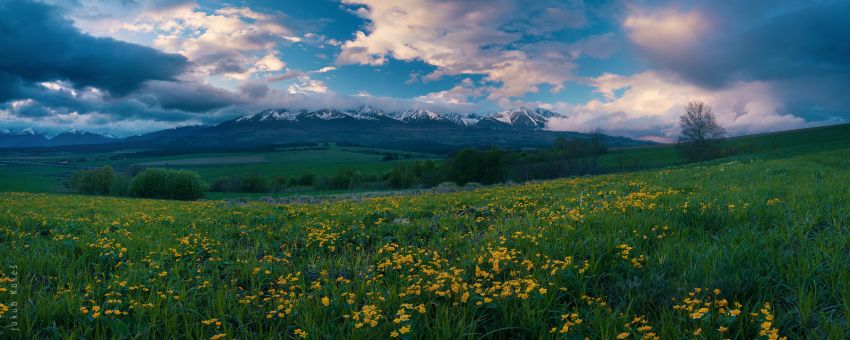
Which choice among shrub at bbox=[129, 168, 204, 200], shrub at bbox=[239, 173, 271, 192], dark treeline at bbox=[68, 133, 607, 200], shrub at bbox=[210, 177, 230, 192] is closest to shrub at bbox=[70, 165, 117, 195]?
dark treeline at bbox=[68, 133, 607, 200]

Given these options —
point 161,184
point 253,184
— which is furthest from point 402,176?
point 161,184

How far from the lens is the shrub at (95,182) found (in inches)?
2859

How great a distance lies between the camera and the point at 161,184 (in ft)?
190

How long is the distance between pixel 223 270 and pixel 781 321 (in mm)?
6754

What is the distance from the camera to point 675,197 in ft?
32.3

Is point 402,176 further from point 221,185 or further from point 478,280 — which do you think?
point 478,280

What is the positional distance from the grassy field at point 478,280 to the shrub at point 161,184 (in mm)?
57935

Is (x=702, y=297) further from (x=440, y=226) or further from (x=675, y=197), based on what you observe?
(x=675, y=197)

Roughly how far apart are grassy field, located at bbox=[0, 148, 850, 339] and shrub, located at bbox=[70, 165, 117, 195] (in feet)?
273

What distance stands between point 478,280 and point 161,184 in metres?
66.7

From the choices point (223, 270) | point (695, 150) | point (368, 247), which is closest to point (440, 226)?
point (368, 247)

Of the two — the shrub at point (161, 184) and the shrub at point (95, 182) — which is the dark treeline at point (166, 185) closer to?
the shrub at point (161, 184)

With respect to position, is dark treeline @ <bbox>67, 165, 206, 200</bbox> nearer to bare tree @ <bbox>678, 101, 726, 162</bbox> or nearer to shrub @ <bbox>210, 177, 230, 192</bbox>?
shrub @ <bbox>210, 177, 230, 192</bbox>

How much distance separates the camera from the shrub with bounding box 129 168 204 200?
190 ft
